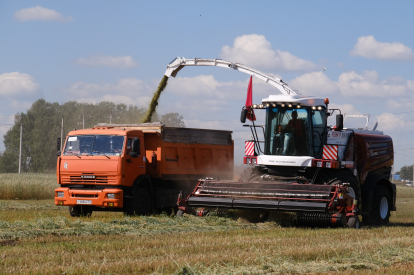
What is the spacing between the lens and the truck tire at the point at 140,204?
1521 centimetres

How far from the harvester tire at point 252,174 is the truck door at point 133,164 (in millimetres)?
3000

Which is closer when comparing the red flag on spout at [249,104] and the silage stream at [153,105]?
the red flag on spout at [249,104]

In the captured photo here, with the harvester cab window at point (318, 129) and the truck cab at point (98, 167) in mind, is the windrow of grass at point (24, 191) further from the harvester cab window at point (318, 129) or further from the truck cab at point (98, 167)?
the harvester cab window at point (318, 129)

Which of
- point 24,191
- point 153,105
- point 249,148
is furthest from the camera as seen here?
point 24,191

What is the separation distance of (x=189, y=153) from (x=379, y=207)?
5.94m

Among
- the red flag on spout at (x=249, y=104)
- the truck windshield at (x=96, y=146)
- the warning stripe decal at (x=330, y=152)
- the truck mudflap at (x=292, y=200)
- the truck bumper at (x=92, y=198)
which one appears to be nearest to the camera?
the truck mudflap at (x=292, y=200)

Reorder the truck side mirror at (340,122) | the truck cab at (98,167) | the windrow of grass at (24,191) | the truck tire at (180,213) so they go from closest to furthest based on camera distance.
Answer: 1. the truck side mirror at (340,122)
2. the truck tire at (180,213)
3. the truck cab at (98,167)
4. the windrow of grass at (24,191)

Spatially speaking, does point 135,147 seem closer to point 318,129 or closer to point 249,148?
point 249,148

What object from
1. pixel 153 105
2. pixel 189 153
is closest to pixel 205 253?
pixel 189 153

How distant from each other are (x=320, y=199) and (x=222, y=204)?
2.24 m

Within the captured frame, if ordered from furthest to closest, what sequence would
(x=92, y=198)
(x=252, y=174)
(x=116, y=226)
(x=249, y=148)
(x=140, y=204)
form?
(x=140, y=204) < (x=92, y=198) < (x=249, y=148) < (x=252, y=174) < (x=116, y=226)

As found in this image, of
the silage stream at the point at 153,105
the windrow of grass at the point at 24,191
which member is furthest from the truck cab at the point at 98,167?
the windrow of grass at the point at 24,191

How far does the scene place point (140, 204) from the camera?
15680mm

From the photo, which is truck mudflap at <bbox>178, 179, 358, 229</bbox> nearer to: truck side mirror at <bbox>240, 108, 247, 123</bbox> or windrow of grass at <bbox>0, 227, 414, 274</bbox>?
windrow of grass at <bbox>0, 227, 414, 274</bbox>
